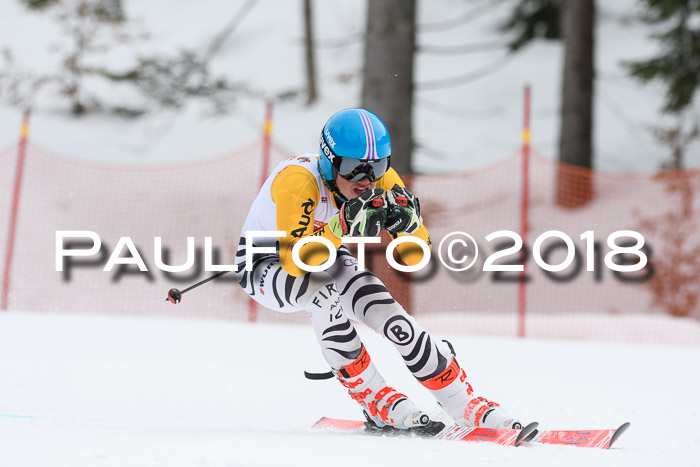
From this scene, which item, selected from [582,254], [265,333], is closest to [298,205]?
[265,333]

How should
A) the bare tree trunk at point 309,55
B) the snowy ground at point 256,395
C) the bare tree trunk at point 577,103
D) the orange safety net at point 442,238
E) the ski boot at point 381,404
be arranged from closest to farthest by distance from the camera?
the snowy ground at point 256,395 < the ski boot at point 381,404 < the orange safety net at point 442,238 < the bare tree trunk at point 577,103 < the bare tree trunk at point 309,55

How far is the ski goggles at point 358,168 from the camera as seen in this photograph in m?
3.47

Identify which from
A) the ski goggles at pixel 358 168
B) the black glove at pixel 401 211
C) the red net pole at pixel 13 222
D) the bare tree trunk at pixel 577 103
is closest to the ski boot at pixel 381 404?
the black glove at pixel 401 211

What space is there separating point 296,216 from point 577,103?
40.2 ft

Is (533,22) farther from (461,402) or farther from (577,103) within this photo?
(461,402)

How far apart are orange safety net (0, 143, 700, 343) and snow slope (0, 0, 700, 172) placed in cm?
235

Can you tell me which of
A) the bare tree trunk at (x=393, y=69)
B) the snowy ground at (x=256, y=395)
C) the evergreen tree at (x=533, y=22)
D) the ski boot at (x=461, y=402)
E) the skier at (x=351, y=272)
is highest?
the evergreen tree at (x=533, y=22)

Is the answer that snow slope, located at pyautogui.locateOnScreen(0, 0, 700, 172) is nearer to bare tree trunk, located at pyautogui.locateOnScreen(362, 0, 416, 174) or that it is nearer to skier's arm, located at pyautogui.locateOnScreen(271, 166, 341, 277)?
bare tree trunk, located at pyautogui.locateOnScreen(362, 0, 416, 174)

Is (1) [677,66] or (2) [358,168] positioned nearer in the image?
(2) [358,168]

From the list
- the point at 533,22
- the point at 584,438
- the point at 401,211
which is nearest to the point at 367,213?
the point at 401,211

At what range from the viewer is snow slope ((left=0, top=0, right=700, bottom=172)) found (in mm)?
19062

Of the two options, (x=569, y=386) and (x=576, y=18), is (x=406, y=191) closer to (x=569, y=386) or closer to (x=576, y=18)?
(x=569, y=386)

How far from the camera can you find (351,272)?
368 centimetres

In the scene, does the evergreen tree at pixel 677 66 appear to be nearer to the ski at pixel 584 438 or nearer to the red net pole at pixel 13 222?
the red net pole at pixel 13 222
